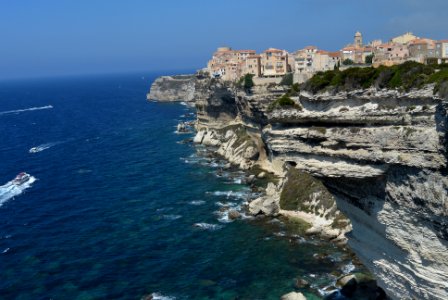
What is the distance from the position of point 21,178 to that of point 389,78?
5569 centimetres

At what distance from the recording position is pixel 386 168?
77.4ft

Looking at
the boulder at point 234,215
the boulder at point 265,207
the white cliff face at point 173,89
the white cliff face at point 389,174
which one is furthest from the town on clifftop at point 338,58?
the white cliff face at point 173,89

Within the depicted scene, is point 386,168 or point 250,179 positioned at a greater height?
point 386,168

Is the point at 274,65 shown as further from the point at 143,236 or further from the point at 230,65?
the point at 143,236

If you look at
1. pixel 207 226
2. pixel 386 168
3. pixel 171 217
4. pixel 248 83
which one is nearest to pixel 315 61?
pixel 248 83

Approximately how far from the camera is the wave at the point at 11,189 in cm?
6025

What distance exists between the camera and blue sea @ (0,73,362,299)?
3647cm

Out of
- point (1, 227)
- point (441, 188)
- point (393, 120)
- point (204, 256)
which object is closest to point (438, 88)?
point (393, 120)

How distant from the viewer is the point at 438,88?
21469mm

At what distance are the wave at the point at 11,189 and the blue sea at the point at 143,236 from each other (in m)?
0.15

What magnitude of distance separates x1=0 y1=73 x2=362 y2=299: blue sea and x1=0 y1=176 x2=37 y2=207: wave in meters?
0.15

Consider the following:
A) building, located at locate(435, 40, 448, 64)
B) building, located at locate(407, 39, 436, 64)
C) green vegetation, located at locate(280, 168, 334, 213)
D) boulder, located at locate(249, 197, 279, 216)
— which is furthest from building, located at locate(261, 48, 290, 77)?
boulder, located at locate(249, 197, 279, 216)

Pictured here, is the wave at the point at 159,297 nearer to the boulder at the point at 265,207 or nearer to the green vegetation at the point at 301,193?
the boulder at the point at 265,207

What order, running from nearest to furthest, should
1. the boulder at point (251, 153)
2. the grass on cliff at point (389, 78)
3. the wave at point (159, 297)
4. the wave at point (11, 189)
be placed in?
1. the grass on cliff at point (389, 78)
2. the wave at point (159, 297)
3. the wave at point (11, 189)
4. the boulder at point (251, 153)
